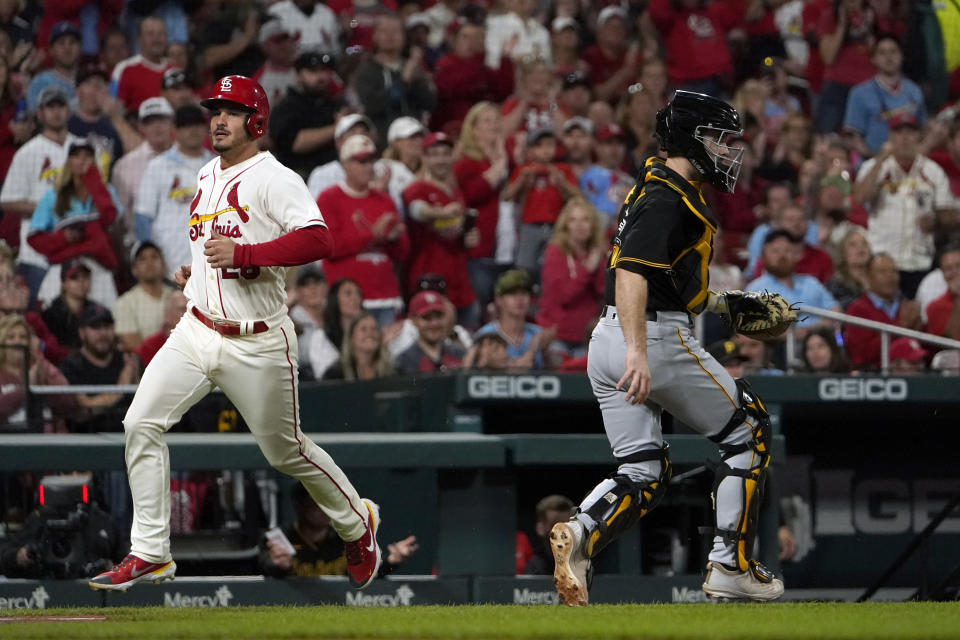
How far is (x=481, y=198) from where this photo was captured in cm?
1140

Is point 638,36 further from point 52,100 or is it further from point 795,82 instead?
point 52,100

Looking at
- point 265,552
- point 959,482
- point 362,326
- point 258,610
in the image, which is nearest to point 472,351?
point 362,326

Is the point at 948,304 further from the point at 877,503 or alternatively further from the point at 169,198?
the point at 169,198

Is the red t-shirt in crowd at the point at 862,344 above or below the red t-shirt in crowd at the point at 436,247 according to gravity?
below

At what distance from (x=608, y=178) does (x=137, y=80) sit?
372cm

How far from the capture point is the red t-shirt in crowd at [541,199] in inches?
440

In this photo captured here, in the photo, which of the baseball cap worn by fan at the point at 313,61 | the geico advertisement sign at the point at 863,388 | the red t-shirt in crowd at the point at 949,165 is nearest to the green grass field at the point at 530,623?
the geico advertisement sign at the point at 863,388

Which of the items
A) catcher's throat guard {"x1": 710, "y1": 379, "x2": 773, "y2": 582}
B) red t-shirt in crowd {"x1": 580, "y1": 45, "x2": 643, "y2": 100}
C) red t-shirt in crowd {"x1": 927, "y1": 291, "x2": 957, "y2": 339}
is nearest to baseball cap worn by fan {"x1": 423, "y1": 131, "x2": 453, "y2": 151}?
red t-shirt in crowd {"x1": 580, "y1": 45, "x2": 643, "y2": 100}

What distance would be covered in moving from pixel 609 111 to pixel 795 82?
8.91 feet

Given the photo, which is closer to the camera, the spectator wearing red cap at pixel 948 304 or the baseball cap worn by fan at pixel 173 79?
the spectator wearing red cap at pixel 948 304

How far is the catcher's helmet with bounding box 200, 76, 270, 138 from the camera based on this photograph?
220 inches

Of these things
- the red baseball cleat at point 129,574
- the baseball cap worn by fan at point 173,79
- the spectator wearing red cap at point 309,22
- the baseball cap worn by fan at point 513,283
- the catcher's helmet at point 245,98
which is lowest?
the red baseball cleat at point 129,574

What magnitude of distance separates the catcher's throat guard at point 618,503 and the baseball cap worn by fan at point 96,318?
174 inches

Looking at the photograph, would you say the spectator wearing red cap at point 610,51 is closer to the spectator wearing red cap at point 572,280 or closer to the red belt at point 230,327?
the spectator wearing red cap at point 572,280
